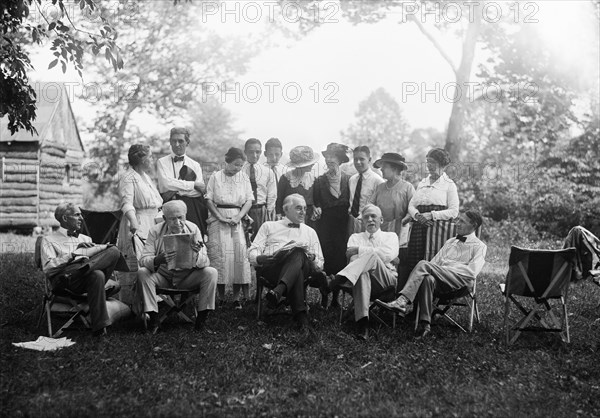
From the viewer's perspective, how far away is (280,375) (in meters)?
5.06

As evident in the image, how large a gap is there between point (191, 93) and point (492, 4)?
11594 mm

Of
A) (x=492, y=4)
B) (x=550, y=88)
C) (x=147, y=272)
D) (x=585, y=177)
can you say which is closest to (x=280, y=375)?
(x=147, y=272)

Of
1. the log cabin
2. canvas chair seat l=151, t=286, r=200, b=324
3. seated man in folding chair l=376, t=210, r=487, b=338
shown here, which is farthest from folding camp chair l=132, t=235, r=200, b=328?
the log cabin

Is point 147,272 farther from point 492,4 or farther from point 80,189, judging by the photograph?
point 80,189

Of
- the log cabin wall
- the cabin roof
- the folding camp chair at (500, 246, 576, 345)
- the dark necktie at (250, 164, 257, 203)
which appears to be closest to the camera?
the folding camp chair at (500, 246, 576, 345)

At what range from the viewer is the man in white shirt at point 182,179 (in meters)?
7.33

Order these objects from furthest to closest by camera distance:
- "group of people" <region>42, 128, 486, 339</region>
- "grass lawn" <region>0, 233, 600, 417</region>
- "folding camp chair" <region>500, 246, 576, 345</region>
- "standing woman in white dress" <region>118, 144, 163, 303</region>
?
"standing woman in white dress" <region>118, 144, 163, 303</region>
"group of people" <region>42, 128, 486, 339</region>
"folding camp chair" <region>500, 246, 576, 345</region>
"grass lawn" <region>0, 233, 600, 417</region>

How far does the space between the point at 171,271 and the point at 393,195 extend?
2700 millimetres

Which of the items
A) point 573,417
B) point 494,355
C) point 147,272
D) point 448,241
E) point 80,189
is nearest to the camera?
point 573,417

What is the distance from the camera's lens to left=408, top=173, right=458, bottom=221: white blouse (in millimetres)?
7117

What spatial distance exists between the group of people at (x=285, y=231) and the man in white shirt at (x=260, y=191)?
1 cm

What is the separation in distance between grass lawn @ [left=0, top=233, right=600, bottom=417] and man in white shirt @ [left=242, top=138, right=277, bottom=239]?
143cm

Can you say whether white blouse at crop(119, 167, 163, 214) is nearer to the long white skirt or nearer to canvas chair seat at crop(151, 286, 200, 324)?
the long white skirt

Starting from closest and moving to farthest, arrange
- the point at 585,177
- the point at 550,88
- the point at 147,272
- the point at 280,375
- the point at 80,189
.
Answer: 1. the point at 280,375
2. the point at 147,272
3. the point at 585,177
4. the point at 550,88
5. the point at 80,189
